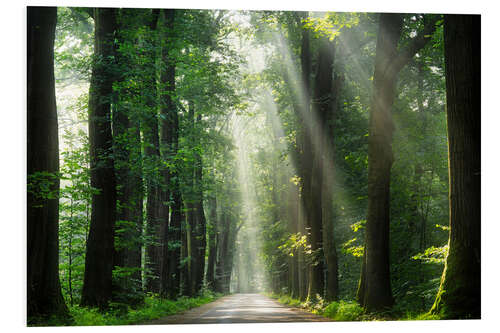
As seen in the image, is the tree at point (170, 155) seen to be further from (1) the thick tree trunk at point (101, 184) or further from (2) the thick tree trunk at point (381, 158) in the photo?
(2) the thick tree trunk at point (381, 158)

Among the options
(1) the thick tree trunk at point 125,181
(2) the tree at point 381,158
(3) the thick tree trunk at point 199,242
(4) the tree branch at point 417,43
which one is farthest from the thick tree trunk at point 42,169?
(3) the thick tree trunk at point 199,242

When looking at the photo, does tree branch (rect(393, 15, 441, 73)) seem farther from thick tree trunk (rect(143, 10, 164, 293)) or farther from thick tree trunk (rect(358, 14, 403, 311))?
thick tree trunk (rect(143, 10, 164, 293))

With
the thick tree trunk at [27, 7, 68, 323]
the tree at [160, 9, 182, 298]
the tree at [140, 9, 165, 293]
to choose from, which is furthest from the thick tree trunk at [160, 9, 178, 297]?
the thick tree trunk at [27, 7, 68, 323]

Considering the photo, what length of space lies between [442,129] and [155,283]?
32.9 feet

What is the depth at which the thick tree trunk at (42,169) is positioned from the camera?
809cm

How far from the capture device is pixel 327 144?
14.3 metres

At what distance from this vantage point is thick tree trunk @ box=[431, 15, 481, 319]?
274 inches

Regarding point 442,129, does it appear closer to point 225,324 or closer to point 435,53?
point 435,53

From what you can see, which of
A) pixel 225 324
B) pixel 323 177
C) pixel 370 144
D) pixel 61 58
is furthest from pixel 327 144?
pixel 61 58

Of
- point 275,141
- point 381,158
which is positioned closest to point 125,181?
point 381,158

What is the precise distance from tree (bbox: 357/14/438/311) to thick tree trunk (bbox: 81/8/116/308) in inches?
204

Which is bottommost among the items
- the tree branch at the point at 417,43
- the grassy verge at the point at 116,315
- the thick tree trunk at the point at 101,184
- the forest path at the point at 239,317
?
the forest path at the point at 239,317

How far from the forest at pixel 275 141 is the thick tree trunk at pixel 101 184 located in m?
0.03
